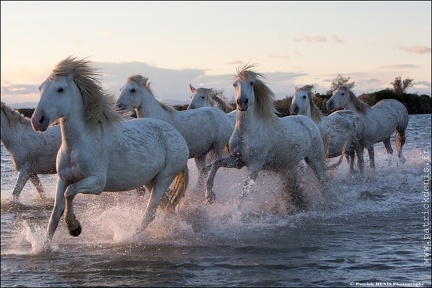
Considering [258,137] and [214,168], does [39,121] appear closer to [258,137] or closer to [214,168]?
[214,168]

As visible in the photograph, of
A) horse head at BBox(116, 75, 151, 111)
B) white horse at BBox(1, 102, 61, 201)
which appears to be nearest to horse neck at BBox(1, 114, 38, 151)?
white horse at BBox(1, 102, 61, 201)

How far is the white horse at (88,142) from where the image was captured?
638 centimetres

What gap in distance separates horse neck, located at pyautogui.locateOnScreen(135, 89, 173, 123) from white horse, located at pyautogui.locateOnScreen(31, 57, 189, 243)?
3095mm

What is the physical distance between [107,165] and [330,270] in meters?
2.44

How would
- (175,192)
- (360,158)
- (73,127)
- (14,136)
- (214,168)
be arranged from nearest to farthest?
(73,127)
(175,192)
(214,168)
(14,136)
(360,158)

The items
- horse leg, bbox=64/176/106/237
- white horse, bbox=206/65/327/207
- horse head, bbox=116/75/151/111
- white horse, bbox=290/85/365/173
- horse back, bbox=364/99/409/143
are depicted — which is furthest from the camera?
horse back, bbox=364/99/409/143

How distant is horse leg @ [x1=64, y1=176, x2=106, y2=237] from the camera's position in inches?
250

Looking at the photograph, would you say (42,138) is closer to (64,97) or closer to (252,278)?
(64,97)

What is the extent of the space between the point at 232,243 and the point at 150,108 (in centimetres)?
373

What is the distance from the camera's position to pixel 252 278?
6.04 metres

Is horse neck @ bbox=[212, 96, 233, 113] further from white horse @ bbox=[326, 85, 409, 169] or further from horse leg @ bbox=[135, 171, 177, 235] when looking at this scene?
horse leg @ bbox=[135, 171, 177, 235]

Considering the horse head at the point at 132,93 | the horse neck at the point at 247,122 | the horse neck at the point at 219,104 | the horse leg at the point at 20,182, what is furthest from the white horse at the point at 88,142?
the horse neck at the point at 219,104

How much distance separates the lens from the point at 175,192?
8.27m

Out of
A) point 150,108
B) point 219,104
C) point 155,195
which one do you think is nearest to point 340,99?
point 219,104
